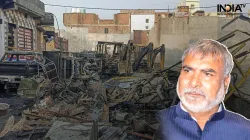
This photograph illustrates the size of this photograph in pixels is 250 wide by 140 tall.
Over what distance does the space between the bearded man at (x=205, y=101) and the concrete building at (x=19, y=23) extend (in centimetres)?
1929

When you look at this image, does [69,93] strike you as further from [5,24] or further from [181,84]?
[5,24]

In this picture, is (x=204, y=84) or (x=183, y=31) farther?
(x=183, y=31)

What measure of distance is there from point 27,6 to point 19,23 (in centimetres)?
147

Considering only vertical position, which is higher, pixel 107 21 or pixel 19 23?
pixel 107 21

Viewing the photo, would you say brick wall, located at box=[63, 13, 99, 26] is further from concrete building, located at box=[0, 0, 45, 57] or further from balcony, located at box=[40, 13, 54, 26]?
concrete building, located at box=[0, 0, 45, 57]

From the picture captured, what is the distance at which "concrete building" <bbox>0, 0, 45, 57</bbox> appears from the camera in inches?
780

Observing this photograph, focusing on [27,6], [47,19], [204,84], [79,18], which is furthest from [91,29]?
[204,84]

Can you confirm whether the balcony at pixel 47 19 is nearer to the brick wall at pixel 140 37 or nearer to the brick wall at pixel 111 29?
the brick wall at pixel 140 37

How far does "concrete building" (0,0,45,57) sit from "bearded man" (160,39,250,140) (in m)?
19.3

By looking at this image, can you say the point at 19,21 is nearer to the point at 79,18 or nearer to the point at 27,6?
the point at 27,6

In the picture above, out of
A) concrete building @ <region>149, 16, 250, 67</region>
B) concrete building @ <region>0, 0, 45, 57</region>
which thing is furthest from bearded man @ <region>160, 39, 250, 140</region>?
concrete building @ <region>0, 0, 45, 57</region>

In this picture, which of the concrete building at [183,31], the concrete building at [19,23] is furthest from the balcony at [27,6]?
the concrete building at [183,31]

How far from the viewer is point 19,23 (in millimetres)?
22906

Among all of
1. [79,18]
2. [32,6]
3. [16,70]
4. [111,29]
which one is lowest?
[16,70]
